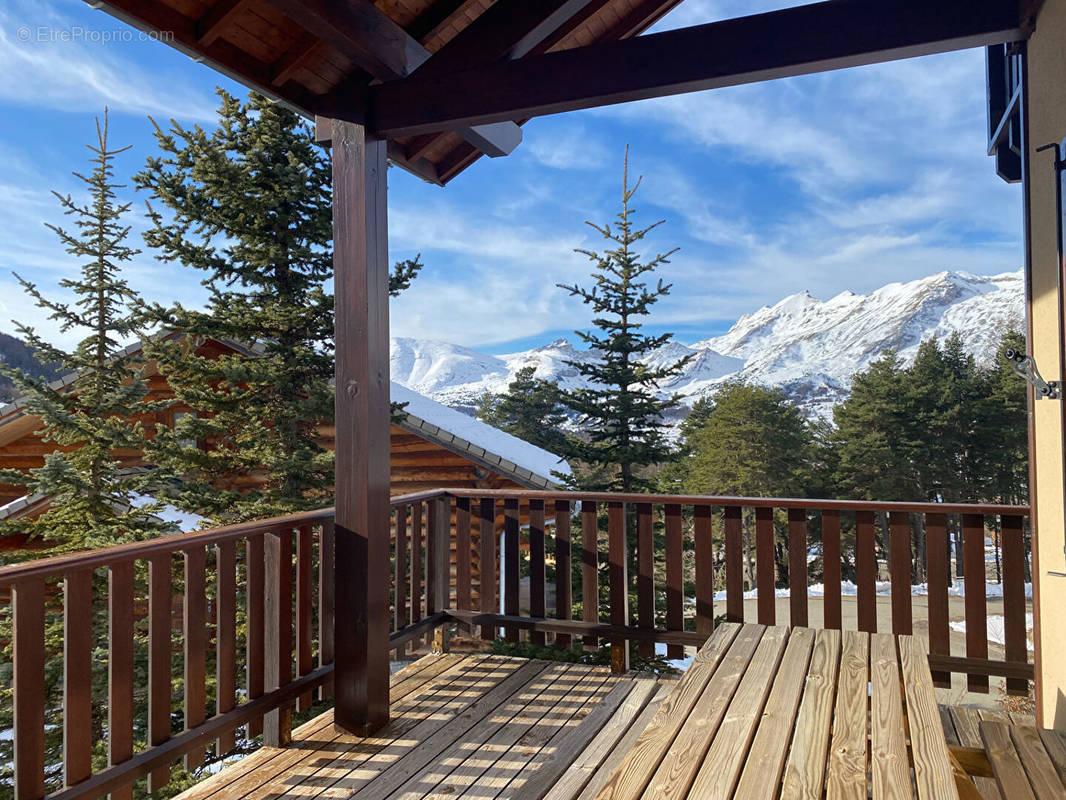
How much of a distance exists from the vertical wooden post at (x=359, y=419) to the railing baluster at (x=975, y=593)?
261 cm

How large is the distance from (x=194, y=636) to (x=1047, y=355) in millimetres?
3091

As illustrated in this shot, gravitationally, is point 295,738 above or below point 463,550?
below

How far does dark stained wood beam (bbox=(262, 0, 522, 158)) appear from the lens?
2.38 meters

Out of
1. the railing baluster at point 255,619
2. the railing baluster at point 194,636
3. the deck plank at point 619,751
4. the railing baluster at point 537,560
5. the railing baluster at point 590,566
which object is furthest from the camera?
the railing baluster at point 537,560

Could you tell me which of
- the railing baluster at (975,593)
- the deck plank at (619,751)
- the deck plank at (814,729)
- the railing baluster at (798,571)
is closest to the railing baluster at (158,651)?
the deck plank at (619,751)

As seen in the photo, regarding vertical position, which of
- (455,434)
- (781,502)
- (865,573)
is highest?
(455,434)

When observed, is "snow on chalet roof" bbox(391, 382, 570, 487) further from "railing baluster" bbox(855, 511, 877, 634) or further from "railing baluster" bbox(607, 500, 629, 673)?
"railing baluster" bbox(855, 511, 877, 634)

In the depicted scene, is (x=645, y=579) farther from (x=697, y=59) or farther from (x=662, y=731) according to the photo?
(x=697, y=59)

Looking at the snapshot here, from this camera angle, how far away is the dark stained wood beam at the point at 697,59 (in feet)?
7.30

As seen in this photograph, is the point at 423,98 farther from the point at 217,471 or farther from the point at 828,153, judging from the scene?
the point at 828,153

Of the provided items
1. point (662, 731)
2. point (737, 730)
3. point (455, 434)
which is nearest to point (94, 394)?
point (455, 434)

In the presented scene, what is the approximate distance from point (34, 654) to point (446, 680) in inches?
79.0

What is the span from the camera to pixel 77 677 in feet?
6.71

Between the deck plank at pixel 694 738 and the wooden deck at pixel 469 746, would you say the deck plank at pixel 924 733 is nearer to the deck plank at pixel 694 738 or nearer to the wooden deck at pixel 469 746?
the deck plank at pixel 694 738
